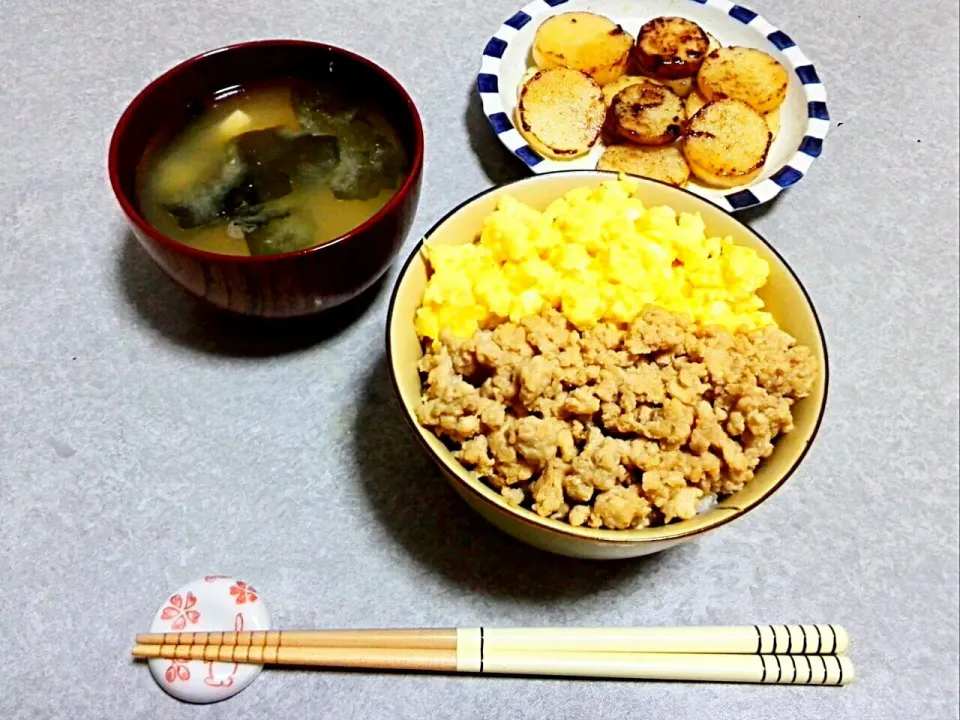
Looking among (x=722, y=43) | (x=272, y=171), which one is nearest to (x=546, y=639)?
(x=272, y=171)

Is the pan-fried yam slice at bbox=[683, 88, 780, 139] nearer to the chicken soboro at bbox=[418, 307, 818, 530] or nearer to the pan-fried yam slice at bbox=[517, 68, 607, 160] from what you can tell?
the pan-fried yam slice at bbox=[517, 68, 607, 160]

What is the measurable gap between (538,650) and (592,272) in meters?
0.46

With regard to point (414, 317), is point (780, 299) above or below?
above

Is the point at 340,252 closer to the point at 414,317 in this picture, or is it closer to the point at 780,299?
the point at 414,317

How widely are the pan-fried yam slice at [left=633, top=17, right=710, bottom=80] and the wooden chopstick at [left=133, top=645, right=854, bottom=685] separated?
1033 millimetres

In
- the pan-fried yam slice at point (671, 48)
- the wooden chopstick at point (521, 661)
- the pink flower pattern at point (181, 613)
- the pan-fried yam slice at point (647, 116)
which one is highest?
the pan-fried yam slice at point (671, 48)

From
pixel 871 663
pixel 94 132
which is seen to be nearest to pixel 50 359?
pixel 94 132

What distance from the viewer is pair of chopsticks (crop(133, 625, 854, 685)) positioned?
0.92 metres

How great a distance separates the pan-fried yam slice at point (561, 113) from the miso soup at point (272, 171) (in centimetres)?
31

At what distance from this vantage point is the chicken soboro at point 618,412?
0.89m

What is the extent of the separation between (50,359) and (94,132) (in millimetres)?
490

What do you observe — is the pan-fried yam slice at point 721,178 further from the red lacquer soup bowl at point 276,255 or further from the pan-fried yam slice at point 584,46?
the red lacquer soup bowl at point 276,255

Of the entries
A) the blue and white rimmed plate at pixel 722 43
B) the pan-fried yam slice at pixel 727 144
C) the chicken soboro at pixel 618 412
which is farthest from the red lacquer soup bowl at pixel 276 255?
the pan-fried yam slice at pixel 727 144

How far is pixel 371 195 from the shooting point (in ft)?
3.67
